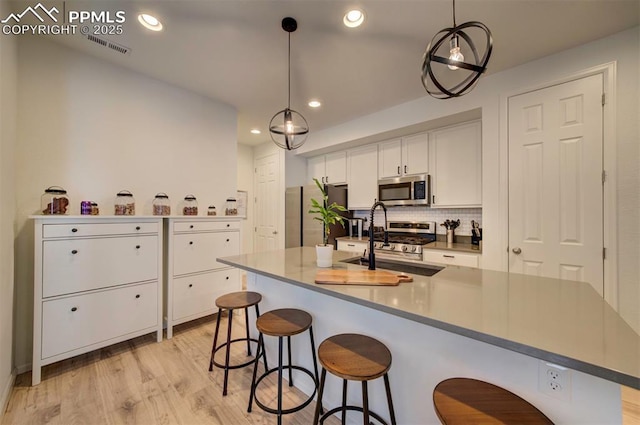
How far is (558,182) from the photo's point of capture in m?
2.22

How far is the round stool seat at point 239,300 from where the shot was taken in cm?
189

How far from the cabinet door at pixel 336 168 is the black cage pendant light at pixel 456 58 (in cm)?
192

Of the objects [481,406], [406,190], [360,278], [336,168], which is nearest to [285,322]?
[360,278]

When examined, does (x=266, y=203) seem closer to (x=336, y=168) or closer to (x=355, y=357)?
(x=336, y=168)

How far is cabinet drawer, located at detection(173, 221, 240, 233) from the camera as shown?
8.57ft

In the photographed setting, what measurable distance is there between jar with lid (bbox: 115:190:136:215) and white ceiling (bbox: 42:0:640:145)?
1308 millimetres

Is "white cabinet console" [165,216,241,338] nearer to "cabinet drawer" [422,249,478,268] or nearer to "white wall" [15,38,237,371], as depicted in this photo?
"white wall" [15,38,237,371]

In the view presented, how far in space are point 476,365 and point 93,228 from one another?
2.82 m

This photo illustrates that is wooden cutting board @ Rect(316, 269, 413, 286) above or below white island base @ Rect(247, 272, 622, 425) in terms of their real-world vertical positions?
above

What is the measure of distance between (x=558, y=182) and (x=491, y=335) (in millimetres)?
2299

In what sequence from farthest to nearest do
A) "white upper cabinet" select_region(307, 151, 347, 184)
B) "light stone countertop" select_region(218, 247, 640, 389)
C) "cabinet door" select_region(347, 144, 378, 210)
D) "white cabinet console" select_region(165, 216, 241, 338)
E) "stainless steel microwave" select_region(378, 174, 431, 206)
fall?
"white upper cabinet" select_region(307, 151, 347, 184), "cabinet door" select_region(347, 144, 378, 210), "stainless steel microwave" select_region(378, 174, 431, 206), "white cabinet console" select_region(165, 216, 241, 338), "light stone countertop" select_region(218, 247, 640, 389)

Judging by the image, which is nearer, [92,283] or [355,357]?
[355,357]

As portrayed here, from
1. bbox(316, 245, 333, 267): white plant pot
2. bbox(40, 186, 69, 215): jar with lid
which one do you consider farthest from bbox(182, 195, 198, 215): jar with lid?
bbox(316, 245, 333, 267): white plant pot

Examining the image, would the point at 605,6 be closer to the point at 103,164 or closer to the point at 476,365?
the point at 476,365
